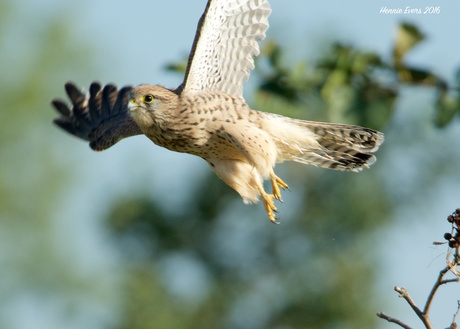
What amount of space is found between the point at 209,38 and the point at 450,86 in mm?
1511

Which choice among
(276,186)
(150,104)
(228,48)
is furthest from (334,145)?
(150,104)

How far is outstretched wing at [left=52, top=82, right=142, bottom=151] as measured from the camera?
27.7 ft

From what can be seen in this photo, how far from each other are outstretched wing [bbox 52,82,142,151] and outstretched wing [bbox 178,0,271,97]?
1.42 m

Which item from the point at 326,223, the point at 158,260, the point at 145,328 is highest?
the point at 326,223

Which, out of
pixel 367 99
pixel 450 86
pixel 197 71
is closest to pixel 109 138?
pixel 197 71

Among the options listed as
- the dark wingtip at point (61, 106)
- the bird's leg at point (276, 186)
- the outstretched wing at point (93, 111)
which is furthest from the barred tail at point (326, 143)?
the dark wingtip at point (61, 106)

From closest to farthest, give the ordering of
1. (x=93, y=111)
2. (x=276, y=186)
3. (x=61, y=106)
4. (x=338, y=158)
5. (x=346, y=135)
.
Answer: (x=276, y=186) < (x=346, y=135) < (x=338, y=158) < (x=93, y=111) < (x=61, y=106)

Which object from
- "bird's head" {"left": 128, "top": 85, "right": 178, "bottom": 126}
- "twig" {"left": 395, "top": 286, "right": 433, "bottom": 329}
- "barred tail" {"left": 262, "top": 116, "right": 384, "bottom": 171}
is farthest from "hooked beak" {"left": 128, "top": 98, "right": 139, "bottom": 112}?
"twig" {"left": 395, "top": 286, "right": 433, "bottom": 329}

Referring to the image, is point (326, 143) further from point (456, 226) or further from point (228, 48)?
point (456, 226)

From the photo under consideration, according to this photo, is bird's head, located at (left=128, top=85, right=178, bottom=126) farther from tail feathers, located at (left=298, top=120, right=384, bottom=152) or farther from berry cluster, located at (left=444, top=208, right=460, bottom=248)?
berry cluster, located at (left=444, top=208, right=460, bottom=248)

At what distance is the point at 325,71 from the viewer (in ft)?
23.7

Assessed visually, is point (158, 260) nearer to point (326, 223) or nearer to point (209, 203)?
point (209, 203)

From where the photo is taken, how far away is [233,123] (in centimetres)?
659

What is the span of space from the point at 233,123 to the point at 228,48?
550 millimetres
